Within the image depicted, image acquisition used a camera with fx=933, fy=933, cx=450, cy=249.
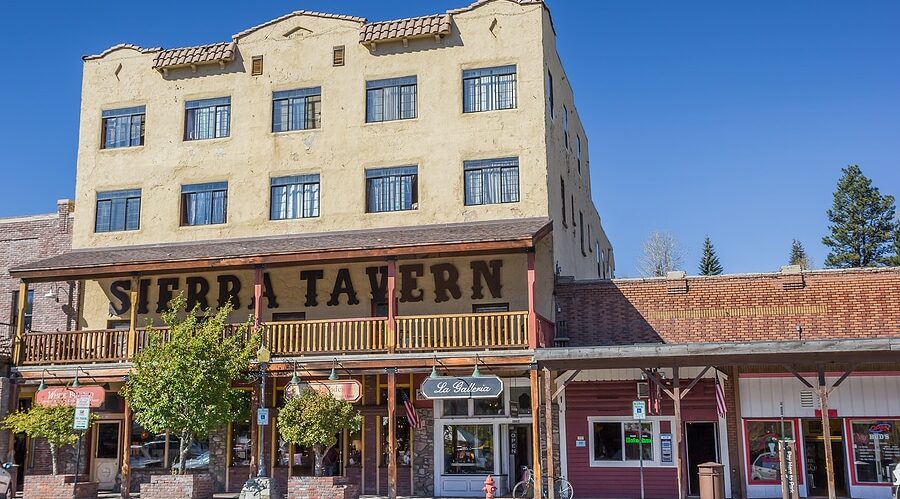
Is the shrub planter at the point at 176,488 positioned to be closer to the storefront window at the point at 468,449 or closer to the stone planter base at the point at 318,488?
the stone planter base at the point at 318,488

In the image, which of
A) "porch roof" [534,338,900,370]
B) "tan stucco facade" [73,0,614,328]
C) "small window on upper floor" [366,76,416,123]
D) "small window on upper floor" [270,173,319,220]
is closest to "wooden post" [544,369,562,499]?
"porch roof" [534,338,900,370]

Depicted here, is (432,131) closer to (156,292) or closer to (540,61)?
(540,61)

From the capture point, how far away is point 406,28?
2816 centimetres

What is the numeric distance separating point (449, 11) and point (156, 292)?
12.4 metres

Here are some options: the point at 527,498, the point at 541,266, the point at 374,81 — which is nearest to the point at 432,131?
the point at 374,81

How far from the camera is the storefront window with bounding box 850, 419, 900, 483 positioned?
23078 millimetres

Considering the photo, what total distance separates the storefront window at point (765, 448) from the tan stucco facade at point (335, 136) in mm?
6345

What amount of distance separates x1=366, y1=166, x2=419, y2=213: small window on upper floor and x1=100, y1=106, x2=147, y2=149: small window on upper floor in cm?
812

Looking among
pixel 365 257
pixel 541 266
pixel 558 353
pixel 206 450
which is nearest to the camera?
pixel 558 353

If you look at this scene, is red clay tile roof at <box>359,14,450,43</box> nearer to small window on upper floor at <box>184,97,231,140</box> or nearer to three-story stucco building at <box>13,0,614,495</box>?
three-story stucco building at <box>13,0,614,495</box>

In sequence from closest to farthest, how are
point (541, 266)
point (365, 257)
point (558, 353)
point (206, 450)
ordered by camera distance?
point (558, 353) → point (365, 257) → point (541, 266) → point (206, 450)

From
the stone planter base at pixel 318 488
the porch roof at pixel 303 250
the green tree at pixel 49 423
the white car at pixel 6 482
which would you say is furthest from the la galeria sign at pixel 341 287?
the stone planter base at pixel 318 488

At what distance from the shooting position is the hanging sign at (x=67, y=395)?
966 inches

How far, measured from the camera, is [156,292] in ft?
93.8
